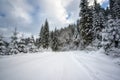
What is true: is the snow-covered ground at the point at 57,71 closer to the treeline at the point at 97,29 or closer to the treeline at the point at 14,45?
the treeline at the point at 97,29

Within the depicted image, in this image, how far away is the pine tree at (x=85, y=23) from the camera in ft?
79.8

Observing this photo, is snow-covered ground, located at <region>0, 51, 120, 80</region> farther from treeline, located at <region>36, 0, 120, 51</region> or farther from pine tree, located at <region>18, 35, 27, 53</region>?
pine tree, located at <region>18, 35, 27, 53</region>

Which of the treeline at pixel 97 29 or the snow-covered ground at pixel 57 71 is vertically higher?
the treeline at pixel 97 29

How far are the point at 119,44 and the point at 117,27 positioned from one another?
191 centimetres

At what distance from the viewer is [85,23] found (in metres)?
25.0

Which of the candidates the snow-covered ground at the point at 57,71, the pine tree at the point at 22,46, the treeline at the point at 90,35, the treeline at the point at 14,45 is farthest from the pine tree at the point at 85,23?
the snow-covered ground at the point at 57,71

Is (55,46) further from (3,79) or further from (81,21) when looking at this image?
(3,79)

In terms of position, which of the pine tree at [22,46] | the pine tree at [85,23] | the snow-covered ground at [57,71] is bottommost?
the snow-covered ground at [57,71]

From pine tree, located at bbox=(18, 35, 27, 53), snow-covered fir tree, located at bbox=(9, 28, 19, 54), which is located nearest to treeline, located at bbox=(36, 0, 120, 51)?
pine tree, located at bbox=(18, 35, 27, 53)

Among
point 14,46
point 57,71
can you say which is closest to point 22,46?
point 14,46

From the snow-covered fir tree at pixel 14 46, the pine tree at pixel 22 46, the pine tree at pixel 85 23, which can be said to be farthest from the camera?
the pine tree at pixel 85 23

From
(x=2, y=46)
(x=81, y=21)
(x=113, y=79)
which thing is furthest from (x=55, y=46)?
(x=113, y=79)

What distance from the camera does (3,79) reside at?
4.08 m

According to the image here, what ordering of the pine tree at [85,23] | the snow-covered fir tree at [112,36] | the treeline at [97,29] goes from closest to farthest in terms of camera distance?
the snow-covered fir tree at [112,36] → the treeline at [97,29] → the pine tree at [85,23]
